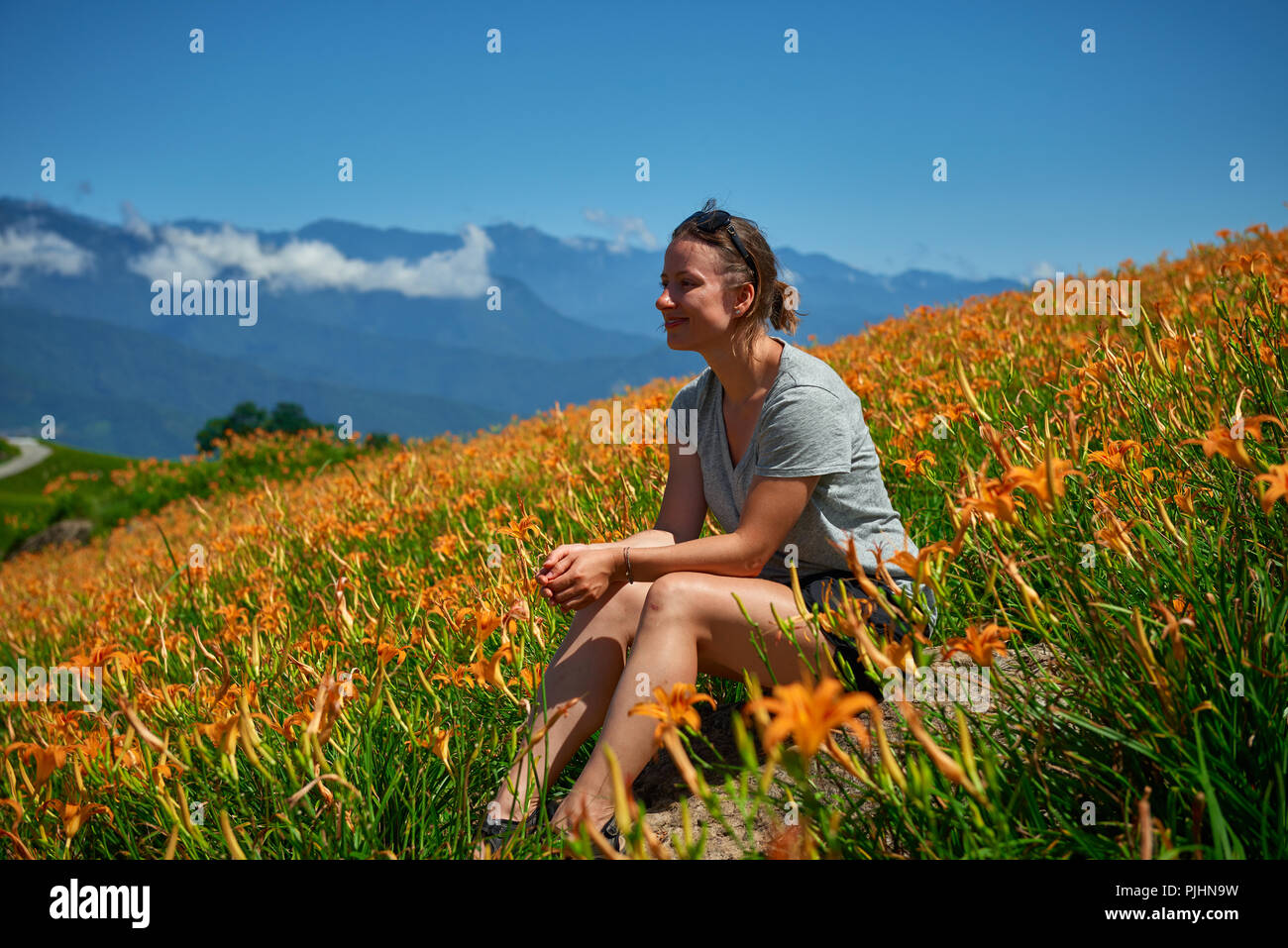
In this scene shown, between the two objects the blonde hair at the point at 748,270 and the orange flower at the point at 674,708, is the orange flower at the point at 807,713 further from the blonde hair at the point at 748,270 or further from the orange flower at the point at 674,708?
the blonde hair at the point at 748,270

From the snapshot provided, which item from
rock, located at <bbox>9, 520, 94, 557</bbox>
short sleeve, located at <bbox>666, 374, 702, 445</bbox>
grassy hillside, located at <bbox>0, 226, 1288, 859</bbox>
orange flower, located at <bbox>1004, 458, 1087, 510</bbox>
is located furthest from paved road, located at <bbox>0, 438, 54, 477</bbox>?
orange flower, located at <bbox>1004, 458, 1087, 510</bbox>

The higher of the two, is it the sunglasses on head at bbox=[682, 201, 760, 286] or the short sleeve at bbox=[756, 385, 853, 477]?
the sunglasses on head at bbox=[682, 201, 760, 286]

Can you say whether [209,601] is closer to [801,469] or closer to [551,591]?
[551,591]

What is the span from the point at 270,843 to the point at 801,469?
1.56 m

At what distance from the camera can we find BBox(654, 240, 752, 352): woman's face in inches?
91.4

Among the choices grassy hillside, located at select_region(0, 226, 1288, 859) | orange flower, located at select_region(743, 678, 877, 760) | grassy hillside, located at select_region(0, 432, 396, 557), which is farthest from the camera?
grassy hillside, located at select_region(0, 432, 396, 557)

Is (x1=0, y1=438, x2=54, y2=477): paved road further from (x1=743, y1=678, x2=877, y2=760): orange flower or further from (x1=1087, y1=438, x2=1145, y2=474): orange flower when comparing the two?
(x1=743, y1=678, x2=877, y2=760): orange flower

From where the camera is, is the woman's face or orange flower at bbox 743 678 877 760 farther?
the woman's face

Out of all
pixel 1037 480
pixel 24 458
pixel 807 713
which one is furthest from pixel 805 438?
pixel 24 458

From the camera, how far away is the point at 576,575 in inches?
80.4

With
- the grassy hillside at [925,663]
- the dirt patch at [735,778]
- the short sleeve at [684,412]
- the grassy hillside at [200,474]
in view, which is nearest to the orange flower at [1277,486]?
the grassy hillside at [925,663]

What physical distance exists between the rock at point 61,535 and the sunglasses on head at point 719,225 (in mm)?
12939

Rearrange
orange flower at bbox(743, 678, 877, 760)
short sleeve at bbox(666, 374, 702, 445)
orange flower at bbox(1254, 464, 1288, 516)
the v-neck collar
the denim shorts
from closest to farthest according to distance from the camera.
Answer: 1. orange flower at bbox(743, 678, 877, 760)
2. orange flower at bbox(1254, 464, 1288, 516)
3. the denim shorts
4. the v-neck collar
5. short sleeve at bbox(666, 374, 702, 445)

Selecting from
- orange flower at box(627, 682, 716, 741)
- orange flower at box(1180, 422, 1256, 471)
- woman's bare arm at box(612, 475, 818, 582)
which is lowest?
orange flower at box(627, 682, 716, 741)
